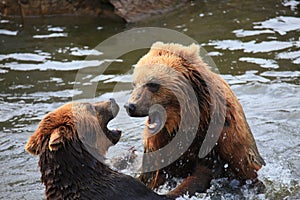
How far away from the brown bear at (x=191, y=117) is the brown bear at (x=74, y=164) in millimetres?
513

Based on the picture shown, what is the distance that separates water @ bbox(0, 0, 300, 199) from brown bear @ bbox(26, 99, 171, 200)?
93 centimetres

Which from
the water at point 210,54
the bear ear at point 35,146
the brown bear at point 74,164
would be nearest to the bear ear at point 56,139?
the brown bear at point 74,164

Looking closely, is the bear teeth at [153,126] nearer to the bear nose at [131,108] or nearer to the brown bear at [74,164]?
the bear nose at [131,108]

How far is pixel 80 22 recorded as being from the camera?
1401 cm

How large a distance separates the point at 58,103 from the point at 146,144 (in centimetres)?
353

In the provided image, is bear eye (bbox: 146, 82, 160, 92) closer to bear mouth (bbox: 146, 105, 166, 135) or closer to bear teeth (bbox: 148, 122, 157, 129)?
bear mouth (bbox: 146, 105, 166, 135)

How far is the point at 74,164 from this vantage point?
6.14m

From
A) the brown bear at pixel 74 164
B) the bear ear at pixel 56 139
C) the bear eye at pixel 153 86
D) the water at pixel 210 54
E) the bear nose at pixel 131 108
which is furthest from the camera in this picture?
the water at pixel 210 54

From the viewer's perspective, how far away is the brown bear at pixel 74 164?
6.09 meters

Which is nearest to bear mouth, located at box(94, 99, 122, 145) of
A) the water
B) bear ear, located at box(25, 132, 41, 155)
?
bear ear, located at box(25, 132, 41, 155)

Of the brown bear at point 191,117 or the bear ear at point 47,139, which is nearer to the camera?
the bear ear at point 47,139

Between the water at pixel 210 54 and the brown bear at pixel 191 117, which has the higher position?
the brown bear at pixel 191 117

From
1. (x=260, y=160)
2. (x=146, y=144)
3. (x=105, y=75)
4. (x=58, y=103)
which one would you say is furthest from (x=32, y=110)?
(x=260, y=160)

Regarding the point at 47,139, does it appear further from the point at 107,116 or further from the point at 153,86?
the point at 153,86
